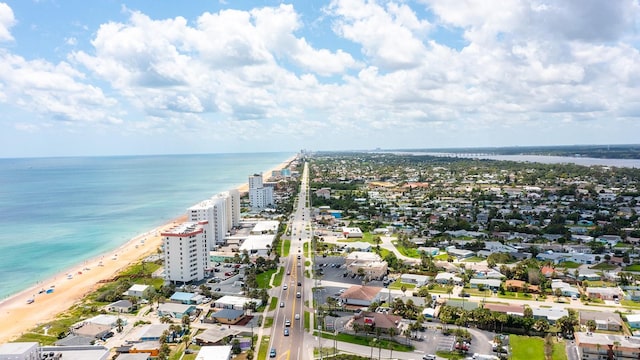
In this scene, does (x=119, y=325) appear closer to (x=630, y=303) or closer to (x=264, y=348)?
(x=264, y=348)

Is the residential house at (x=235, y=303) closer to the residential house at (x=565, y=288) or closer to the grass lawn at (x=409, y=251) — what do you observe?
the grass lawn at (x=409, y=251)

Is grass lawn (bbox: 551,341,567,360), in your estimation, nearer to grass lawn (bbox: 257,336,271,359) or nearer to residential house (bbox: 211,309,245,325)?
grass lawn (bbox: 257,336,271,359)

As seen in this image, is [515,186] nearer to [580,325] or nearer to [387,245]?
[387,245]

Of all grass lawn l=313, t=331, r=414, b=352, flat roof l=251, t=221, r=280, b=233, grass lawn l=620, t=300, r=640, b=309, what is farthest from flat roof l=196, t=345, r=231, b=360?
flat roof l=251, t=221, r=280, b=233

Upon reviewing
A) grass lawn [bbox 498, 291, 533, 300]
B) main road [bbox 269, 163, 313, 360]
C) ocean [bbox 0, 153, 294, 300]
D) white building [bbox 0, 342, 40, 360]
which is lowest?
ocean [bbox 0, 153, 294, 300]

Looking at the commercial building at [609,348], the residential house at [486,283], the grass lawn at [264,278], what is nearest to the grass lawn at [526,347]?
the commercial building at [609,348]

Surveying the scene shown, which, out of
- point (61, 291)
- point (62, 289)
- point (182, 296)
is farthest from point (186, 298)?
point (62, 289)
